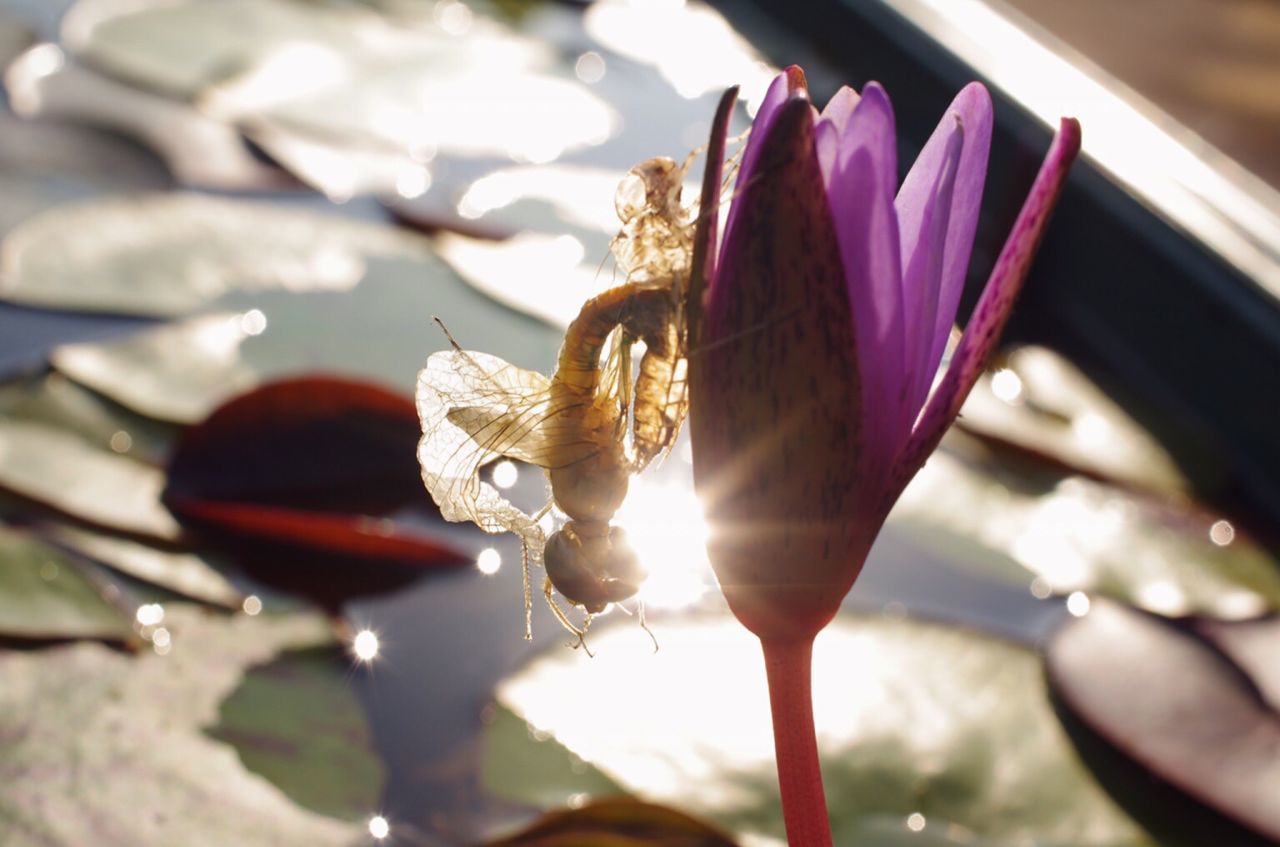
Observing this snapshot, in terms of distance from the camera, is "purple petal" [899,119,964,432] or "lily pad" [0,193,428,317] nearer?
"purple petal" [899,119,964,432]

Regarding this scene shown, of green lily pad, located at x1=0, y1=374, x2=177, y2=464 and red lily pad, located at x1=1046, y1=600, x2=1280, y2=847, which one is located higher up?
red lily pad, located at x1=1046, y1=600, x2=1280, y2=847

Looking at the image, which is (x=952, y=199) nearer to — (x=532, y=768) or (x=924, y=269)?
(x=924, y=269)

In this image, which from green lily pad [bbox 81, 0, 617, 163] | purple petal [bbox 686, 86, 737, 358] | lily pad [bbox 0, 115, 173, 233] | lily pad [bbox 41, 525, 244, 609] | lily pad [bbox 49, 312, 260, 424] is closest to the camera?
purple petal [bbox 686, 86, 737, 358]

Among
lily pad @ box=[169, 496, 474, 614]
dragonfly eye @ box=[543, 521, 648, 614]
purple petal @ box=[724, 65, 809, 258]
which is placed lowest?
lily pad @ box=[169, 496, 474, 614]

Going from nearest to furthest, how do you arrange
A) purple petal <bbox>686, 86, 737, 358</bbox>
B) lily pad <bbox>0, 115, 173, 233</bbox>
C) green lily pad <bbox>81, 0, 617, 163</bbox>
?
purple petal <bbox>686, 86, 737, 358</bbox> < lily pad <bbox>0, 115, 173, 233</bbox> < green lily pad <bbox>81, 0, 617, 163</bbox>

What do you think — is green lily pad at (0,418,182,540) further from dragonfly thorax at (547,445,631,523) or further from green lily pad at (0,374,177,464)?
dragonfly thorax at (547,445,631,523)

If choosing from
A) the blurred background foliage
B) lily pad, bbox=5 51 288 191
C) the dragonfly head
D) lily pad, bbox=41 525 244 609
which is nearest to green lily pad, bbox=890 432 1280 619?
the blurred background foliage

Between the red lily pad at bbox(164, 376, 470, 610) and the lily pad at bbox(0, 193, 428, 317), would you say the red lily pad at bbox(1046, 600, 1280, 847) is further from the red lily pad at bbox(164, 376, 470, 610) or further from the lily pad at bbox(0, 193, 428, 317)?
the lily pad at bbox(0, 193, 428, 317)
